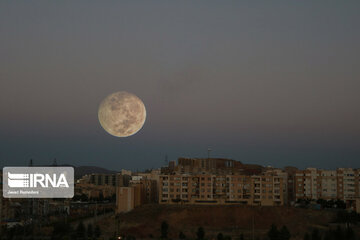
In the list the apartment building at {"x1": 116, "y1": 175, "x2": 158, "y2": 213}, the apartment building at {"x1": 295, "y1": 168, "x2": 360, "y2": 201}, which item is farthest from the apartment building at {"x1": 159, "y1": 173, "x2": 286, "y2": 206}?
the apartment building at {"x1": 295, "y1": 168, "x2": 360, "y2": 201}

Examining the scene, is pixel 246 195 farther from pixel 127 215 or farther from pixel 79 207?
pixel 79 207

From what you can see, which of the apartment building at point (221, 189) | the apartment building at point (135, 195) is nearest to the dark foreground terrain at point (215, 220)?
the apartment building at point (135, 195)

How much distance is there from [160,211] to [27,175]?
338 inches

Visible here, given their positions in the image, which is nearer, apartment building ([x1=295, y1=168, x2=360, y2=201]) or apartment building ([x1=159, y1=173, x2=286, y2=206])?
apartment building ([x1=159, y1=173, x2=286, y2=206])

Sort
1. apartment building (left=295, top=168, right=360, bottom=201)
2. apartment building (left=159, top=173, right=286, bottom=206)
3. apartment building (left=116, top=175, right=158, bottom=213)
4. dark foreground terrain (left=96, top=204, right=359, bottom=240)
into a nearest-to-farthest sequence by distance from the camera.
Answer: dark foreground terrain (left=96, top=204, right=359, bottom=240), apartment building (left=116, top=175, right=158, bottom=213), apartment building (left=159, top=173, right=286, bottom=206), apartment building (left=295, top=168, right=360, bottom=201)

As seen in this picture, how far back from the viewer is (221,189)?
29641 millimetres

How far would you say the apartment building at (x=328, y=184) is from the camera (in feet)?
105

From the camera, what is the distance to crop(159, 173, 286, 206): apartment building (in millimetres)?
29250

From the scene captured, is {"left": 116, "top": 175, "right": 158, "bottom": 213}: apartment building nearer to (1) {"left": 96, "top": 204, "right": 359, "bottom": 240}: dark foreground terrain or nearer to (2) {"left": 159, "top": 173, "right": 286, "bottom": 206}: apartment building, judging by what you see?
(1) {"left": 96, "top": 204, "right": 359, "bottom": 240}: dark foreground terrain

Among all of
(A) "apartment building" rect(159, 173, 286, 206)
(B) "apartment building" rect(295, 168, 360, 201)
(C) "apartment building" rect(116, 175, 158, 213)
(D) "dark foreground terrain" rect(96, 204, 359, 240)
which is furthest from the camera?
(B) "apartment building" rect(295, 168, 360, 201)

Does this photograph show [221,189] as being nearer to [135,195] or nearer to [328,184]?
[135,195]

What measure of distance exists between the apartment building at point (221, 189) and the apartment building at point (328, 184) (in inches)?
163

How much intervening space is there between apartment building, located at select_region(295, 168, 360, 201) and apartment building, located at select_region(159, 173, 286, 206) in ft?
13.6

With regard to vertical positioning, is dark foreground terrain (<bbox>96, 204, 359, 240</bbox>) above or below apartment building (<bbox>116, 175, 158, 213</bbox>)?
below
